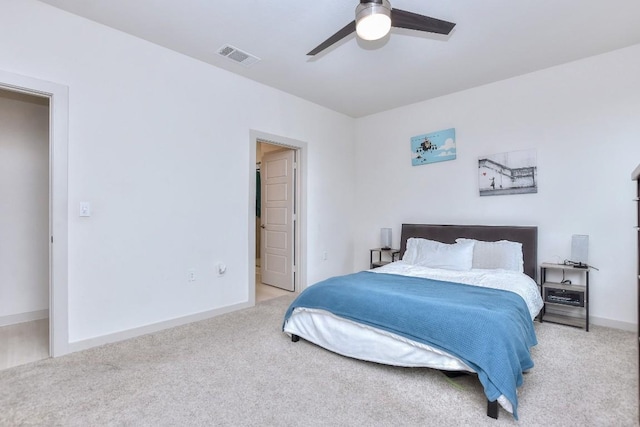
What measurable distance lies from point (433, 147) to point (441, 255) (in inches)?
65.8

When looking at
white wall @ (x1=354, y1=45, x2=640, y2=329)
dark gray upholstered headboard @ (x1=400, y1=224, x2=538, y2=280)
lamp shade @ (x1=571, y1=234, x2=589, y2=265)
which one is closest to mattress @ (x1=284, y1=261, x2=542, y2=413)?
dark gray upholstered headboard @ (x1=400, y1=224, x2=538, y2=280)

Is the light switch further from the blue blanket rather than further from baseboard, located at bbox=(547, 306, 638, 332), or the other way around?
baseboard, located at bbox=(547, 306, 638, 332)

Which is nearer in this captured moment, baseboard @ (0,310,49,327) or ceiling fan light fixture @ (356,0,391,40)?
ceiling fan light fixture @ (356,0,391,40)

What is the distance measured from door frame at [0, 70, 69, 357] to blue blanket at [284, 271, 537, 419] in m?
1.88

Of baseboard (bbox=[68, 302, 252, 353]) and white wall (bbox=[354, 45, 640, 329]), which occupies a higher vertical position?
white wall (bbox=[354, 45, 640, 329])

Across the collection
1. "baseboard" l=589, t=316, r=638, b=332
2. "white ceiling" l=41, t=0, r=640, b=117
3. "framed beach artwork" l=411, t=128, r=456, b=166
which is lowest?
"baseboard" l=589, t=316, r=638, b=332

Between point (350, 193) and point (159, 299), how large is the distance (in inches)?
132

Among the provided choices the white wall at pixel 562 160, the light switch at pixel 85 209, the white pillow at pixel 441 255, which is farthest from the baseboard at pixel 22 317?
the white wall at pixel 562 160

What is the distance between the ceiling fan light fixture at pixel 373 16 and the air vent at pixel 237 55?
66.3 inches

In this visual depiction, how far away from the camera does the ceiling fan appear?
1980 mm

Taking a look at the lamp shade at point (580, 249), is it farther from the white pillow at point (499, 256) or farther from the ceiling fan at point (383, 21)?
the ceiling fan at point (383, 21)

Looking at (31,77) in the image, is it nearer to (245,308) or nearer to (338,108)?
(245,308)

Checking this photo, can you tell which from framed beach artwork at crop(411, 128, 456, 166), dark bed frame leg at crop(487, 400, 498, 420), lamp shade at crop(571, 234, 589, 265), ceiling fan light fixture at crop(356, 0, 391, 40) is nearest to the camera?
dark bed frame leg at crop(487, 400, 498, 420)

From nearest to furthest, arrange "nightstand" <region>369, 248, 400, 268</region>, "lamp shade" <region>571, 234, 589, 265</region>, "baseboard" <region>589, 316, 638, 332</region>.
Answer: "baseboard" <region>589, 316, 638, 332</region>, "lamp shade" <region>571, 234, 589, 265</region>, "nightstand" <region>369, 248, 400, 268</region>
